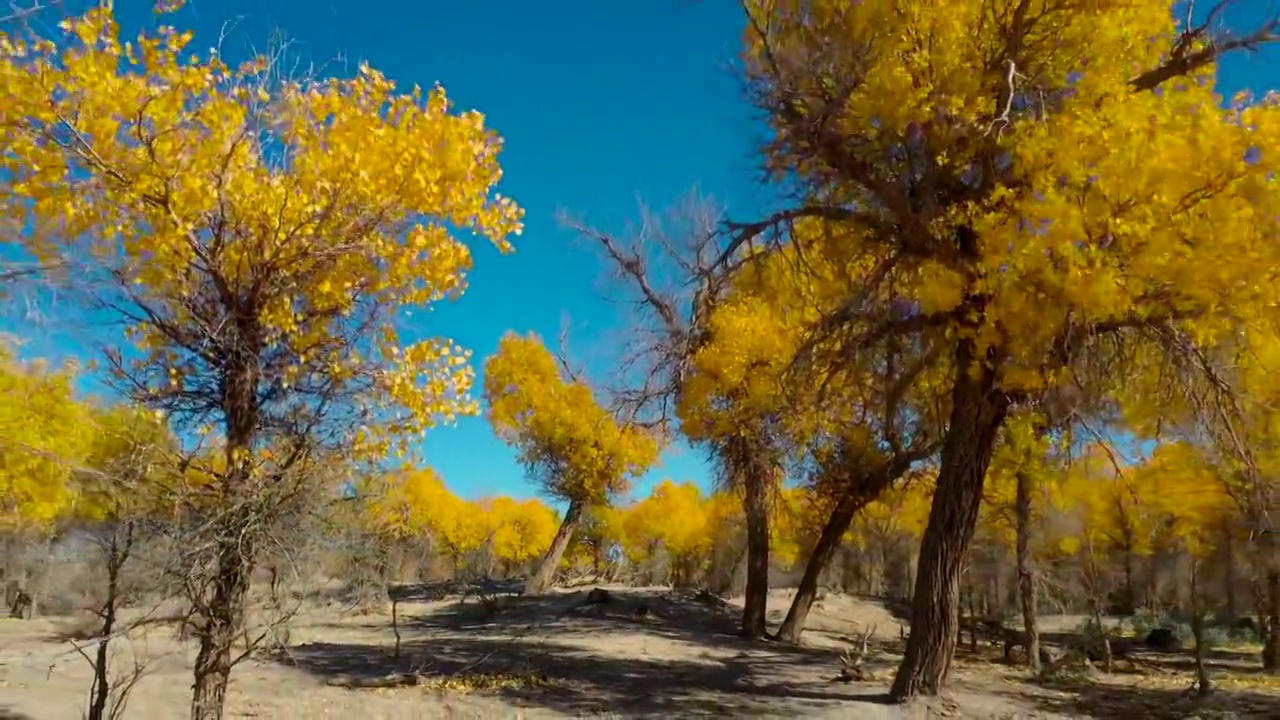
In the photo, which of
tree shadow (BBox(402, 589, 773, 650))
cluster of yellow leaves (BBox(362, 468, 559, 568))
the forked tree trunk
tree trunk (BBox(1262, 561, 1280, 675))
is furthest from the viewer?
cluster of yellow leaves (BBox(362, 468, 559, 568))

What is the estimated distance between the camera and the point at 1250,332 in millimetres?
7297

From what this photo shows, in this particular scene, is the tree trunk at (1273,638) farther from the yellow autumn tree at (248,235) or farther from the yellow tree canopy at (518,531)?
the yellow tree canopy at (518,531)

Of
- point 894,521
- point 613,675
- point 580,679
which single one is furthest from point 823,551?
point 894,521

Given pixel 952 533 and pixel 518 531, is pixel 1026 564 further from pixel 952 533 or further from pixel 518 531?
pixel 518 531

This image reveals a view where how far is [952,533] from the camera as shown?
8.56 metres

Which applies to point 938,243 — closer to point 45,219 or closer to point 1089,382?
point 1089,382

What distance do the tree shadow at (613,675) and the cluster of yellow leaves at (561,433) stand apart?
9336mm

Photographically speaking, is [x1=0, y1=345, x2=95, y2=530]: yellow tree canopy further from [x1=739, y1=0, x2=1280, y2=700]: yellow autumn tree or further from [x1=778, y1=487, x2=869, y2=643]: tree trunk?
[x1=778, y1=487, x2=869, y2=643]: tree trunk

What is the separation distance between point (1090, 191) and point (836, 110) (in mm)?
2410

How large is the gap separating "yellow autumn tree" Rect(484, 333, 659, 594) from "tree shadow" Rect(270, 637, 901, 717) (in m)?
9.35

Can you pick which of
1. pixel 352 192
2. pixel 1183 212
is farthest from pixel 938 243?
pixel 352 192

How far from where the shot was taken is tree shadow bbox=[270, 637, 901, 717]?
976 cm

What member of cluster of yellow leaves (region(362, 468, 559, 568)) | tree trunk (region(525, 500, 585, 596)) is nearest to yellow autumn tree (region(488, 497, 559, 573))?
cluster of yellow leaves (region(362, 468, 559, 568))

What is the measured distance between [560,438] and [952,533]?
1834cm
